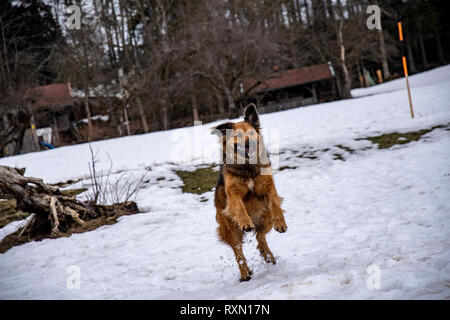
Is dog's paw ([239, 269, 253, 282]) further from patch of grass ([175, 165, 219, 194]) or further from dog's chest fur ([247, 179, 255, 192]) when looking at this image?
patch of grass ([175, 165, 219, 194])

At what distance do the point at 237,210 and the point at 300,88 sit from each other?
34.1 m

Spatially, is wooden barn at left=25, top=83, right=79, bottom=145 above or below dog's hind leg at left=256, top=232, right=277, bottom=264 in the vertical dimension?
above

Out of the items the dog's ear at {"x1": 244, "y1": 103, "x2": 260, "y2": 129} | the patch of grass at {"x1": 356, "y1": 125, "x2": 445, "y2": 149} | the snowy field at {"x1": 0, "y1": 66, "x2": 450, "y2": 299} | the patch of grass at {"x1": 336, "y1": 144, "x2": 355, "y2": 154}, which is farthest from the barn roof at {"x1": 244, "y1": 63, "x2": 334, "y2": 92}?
the dog's ear at {"x1": 244, "y1": 103, "x2": 260, "y2": 129}

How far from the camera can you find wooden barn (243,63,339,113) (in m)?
32.3

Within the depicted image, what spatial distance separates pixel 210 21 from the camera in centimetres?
2512

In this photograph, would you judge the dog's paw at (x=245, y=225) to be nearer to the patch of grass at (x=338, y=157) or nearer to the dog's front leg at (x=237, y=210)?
the dog's front leg at (x=237, y=210)

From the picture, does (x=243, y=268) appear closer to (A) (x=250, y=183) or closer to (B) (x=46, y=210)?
(A) (x=250, y=183)

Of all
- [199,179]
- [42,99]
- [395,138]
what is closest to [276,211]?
[199,179]

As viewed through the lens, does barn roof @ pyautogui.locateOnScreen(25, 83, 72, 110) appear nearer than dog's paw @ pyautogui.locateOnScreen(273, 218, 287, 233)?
No

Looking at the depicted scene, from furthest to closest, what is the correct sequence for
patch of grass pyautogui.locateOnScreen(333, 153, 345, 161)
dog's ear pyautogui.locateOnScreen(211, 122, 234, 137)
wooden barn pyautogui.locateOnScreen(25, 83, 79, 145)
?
wooden barn pyautogui.locateOnScreen(25, 83, 79, 145) < patch of grass pyautogui.locateOnScreen(333, 153, 345, 161) < dog's ear pyautogui.locateOnScreen(211, 122, 234, 137)

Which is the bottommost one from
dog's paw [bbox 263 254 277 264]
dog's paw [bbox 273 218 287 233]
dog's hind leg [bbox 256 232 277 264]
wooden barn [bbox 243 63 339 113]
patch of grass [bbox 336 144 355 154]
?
dog's paw [bbox 263 254 277 264]

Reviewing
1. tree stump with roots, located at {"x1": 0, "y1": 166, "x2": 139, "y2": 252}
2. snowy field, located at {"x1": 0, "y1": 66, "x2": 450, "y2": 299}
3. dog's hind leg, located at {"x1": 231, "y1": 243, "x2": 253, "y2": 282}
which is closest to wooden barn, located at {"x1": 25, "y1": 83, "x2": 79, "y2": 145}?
snowy field, located at {"x1": 0, "y1": 66, "x2": 450, "y2": 299}

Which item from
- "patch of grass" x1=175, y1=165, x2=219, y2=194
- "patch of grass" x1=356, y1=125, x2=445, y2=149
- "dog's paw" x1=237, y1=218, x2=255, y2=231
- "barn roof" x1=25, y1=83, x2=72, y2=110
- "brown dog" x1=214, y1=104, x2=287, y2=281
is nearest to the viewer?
"dog's paw" x1=237, y1=218, x2=255, y2=231

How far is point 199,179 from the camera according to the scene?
8758mm
